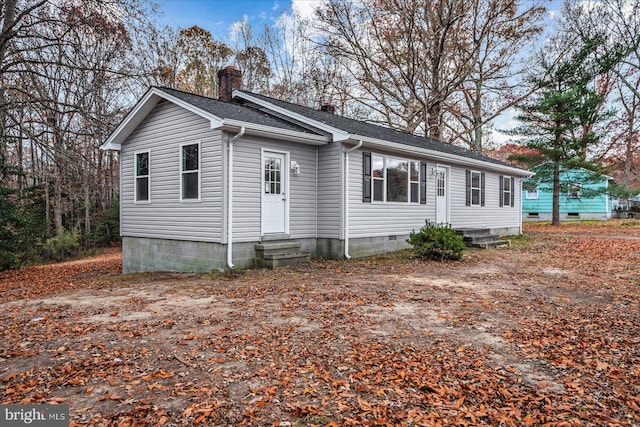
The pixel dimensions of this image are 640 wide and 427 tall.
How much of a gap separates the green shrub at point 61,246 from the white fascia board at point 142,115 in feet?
23.5

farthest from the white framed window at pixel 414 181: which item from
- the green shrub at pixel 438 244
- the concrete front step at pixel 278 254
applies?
the concrete front step at pixel 278 254

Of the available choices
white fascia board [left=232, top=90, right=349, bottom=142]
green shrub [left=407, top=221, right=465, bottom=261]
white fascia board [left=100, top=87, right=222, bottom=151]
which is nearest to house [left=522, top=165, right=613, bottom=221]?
green shrub [left=407, top=221, right=465, bottom=261]

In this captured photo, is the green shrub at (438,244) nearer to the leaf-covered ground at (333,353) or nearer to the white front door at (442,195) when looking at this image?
the leaf-covered ground at (333,353)

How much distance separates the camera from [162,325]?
15.3ft

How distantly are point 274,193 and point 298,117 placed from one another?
229cm

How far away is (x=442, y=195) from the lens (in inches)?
526

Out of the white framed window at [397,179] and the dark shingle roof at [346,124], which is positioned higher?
the dark shingle roof at [346,124]

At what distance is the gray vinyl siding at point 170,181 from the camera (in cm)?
859

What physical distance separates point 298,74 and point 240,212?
16.3 meters

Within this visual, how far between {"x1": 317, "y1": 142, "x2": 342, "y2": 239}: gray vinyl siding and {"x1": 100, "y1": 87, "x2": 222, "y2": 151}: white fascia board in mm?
3142

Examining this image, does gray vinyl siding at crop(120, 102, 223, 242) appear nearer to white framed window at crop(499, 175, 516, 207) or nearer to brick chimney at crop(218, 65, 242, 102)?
brick chimney at crop(218, 65, 242, 102)

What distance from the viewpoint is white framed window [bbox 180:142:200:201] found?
8.99m

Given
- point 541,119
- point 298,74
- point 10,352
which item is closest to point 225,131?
point 10,352

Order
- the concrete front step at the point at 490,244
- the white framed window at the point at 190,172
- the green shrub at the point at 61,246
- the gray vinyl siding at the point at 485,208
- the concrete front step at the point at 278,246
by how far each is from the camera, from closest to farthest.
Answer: the concrete front step at the point at 278,246 → the white framed window at the point at 190,172 → the concrete front step at the point at 490,244 → the gray vinyl siding at the point at 485,208 → the green shrub at the point at 61,246
